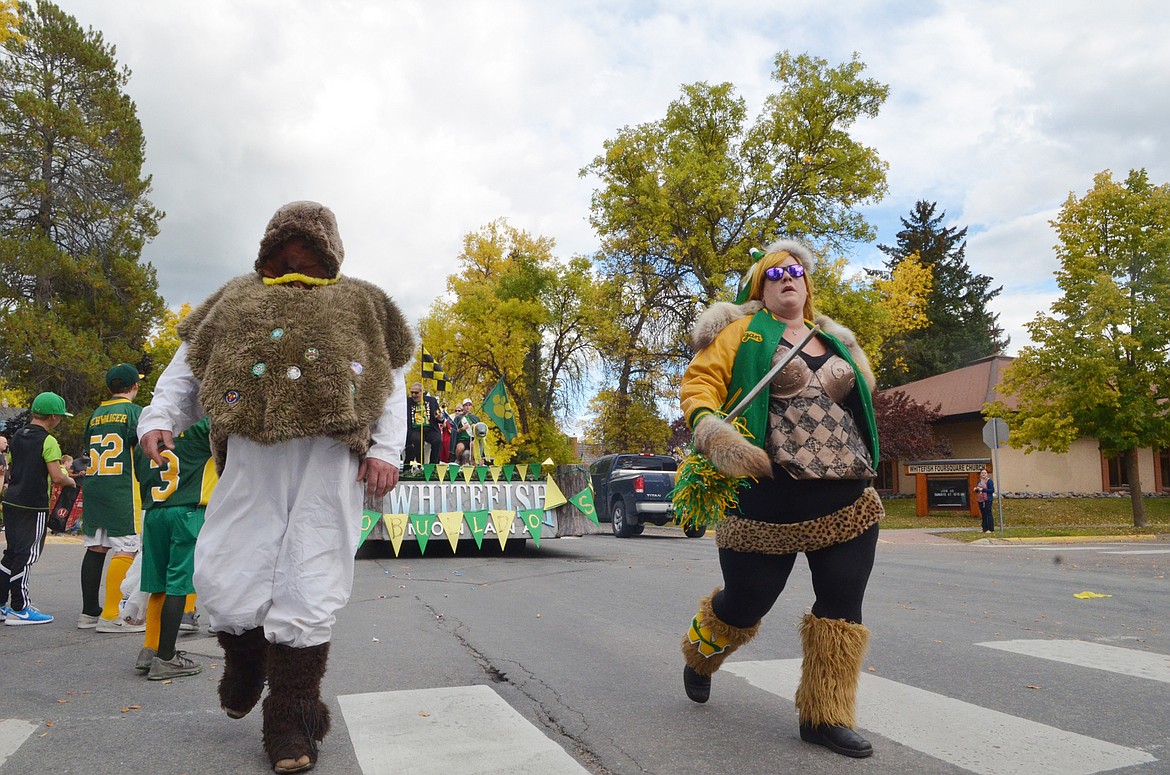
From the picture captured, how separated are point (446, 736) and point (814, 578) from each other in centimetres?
151

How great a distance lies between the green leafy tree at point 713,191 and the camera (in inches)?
1110

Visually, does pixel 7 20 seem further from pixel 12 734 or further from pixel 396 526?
pixel 12 734

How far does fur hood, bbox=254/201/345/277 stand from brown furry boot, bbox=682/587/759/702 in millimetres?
1999

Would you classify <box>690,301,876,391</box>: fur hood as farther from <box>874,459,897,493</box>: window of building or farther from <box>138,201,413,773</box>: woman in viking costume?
<box>874,459,897,493</box>: window of building

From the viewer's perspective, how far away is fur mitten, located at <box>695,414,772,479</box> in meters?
3.04

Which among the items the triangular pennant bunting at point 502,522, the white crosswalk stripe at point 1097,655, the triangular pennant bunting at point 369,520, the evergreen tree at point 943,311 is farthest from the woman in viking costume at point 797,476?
the evergreen tree at point 943,311

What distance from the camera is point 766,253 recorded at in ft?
12.2

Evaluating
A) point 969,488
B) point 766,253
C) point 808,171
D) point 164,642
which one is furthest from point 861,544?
point 808,171

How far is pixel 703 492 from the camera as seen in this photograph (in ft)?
10.8

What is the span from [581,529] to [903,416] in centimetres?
1990

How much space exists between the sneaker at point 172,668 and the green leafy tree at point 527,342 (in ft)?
90.9

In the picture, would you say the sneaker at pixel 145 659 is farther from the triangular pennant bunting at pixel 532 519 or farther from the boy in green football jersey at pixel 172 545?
the triangular pennant bunting at pixel 532 519

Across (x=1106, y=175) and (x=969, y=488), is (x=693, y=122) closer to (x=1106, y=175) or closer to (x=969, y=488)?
(x=1106, y=175)

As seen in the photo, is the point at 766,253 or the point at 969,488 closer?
the point at 766,253
